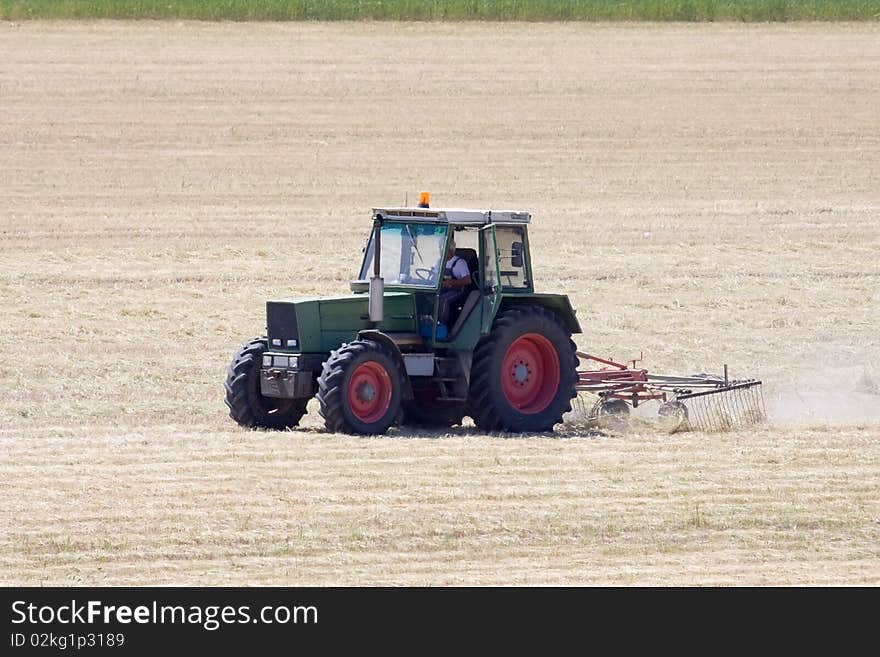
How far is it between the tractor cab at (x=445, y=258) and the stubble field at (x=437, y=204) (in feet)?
3.45

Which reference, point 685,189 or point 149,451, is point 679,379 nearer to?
point 149,451

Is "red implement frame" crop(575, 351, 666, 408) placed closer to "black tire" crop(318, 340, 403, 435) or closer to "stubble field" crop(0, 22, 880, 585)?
"stubble field" crop(0, 22, 880, 585)

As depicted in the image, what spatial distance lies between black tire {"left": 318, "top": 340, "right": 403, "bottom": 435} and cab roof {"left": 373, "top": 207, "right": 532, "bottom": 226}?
1168 millimetres

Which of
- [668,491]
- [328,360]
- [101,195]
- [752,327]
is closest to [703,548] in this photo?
[668,491]

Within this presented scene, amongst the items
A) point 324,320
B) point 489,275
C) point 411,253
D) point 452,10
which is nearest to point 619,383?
point 489,275

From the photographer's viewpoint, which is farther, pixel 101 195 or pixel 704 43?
pixel 704 43

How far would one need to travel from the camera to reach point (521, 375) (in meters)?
14.2

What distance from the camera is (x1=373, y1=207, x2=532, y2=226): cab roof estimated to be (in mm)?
13719

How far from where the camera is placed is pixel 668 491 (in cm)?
1134

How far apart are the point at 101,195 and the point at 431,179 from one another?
5.03 metres

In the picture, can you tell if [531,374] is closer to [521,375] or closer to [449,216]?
[521,375]

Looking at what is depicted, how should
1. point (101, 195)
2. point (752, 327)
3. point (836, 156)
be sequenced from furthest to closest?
point (836, 156) → point (101, 195) → point (752, 327)

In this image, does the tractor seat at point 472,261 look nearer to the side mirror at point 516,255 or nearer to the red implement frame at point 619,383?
the side mirror at point 516,255

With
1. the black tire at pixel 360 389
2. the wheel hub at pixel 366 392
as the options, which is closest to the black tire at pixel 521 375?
the black tire at pixel 360 389
